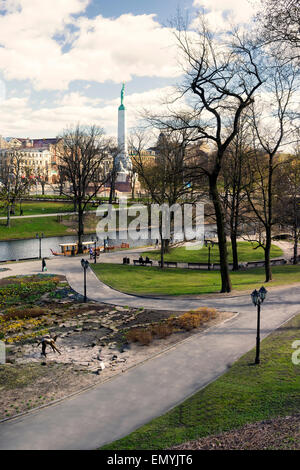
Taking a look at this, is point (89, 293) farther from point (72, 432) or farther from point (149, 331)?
point (72, 432)

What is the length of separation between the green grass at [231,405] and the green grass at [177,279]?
1126 centimetres

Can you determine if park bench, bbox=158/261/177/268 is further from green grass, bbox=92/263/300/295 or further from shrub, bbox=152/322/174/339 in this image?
shrub, bbox=152/322/174/339

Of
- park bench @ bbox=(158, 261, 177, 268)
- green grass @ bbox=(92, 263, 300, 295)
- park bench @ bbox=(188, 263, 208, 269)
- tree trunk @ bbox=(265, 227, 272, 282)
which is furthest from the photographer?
park bench @ bbox=(158, 261, 177, 268)

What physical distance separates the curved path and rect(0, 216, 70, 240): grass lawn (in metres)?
45.4

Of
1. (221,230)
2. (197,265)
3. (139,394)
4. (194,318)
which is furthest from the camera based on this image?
(197,265)

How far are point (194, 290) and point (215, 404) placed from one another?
14198mm

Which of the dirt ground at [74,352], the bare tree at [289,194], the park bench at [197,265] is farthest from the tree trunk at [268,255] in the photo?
the bare tree at [289,194]

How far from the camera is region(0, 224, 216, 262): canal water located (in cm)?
4697

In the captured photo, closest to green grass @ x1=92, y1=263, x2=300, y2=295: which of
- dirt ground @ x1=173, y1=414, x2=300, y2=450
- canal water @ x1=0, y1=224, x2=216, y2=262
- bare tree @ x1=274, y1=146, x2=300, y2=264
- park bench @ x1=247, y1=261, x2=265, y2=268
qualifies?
park bench @ x1=247, y1=261, x2=265, y2=268

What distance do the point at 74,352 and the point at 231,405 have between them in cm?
705

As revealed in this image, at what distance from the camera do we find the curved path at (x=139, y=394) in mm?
9852

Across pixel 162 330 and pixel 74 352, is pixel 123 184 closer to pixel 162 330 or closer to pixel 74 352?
pixel 162 330

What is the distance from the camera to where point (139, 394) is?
11969 mm

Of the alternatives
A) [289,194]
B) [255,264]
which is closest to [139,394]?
[255,264]
